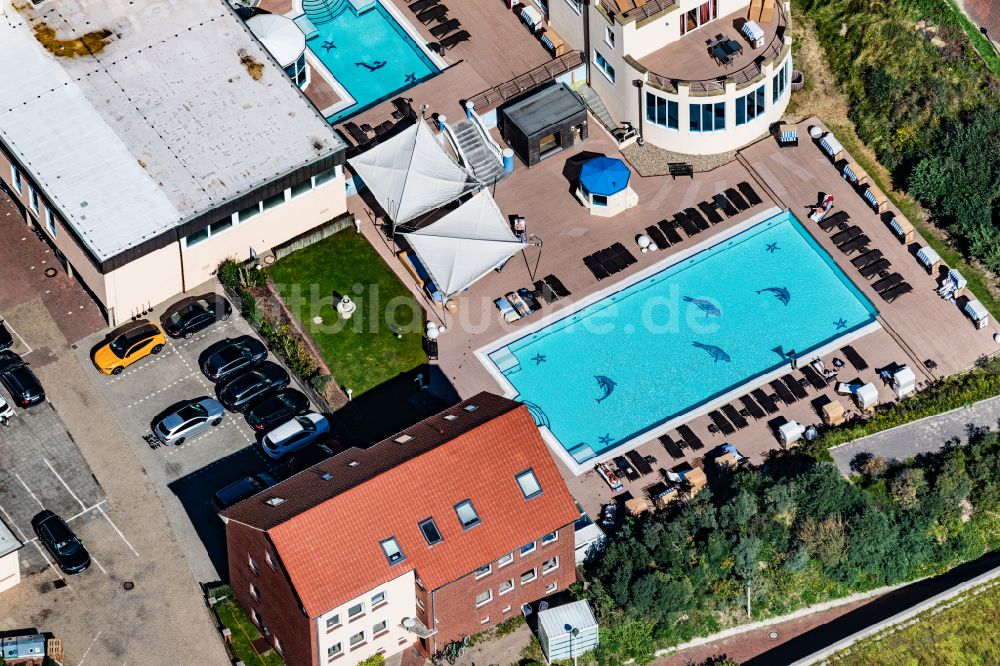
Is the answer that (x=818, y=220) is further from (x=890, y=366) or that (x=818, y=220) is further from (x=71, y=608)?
(x=71, y=608)

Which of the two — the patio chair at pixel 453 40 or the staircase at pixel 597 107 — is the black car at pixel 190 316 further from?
the staircase at pixel 597 107

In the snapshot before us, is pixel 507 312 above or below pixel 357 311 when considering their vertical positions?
below

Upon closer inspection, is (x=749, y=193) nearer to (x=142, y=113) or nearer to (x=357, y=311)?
(x=357, y=311)

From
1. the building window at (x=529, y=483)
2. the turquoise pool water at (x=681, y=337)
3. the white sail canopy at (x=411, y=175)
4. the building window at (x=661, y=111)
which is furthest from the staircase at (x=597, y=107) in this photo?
the building window at (x=529, y=483)

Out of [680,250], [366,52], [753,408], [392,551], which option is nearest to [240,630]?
[392,551]

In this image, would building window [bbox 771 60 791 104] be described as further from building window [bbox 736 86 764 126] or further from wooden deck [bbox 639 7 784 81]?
wooden deck [bbox 639 7 784 81]

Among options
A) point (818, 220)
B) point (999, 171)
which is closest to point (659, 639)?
point (818, 220)
